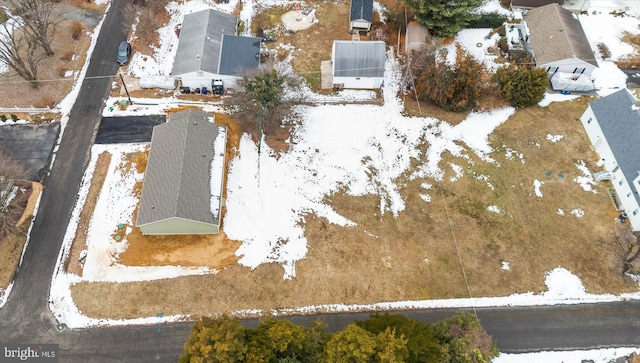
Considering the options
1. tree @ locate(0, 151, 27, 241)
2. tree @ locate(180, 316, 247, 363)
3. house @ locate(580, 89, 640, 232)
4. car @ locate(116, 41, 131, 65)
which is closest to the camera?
tree @ locate(180, 316, 247, 363)

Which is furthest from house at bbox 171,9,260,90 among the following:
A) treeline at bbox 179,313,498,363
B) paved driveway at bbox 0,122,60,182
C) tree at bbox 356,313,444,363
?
tree at bbox 356,313,444,363

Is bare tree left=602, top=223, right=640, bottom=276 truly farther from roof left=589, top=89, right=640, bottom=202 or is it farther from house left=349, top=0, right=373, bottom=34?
house left=349, top=0, right=373, bottom=34

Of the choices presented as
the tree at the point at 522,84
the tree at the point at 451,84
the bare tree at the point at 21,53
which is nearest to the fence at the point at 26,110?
the bare tree at the point at 21,53

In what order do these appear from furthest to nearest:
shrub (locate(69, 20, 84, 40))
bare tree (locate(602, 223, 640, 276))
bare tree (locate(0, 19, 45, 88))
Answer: shrub (locate(69, 20, 84, 40))
bare tree (locate(0, 19, 45, 88))
bare tree (locate(602, 223, 640, 276))

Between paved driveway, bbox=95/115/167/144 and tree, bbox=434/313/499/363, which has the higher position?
paved driveway, bbox=95/115/167/144

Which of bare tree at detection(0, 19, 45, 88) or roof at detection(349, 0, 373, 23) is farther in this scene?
roof at detection(349, 0, 373, 23)

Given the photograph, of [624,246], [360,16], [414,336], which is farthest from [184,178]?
[624,246]
